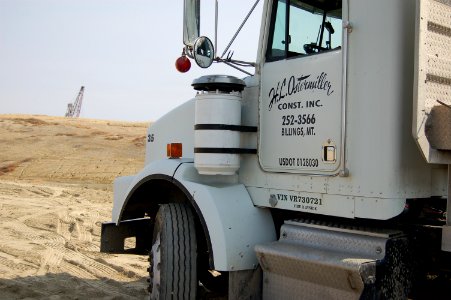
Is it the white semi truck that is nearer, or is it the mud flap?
the white semi truck

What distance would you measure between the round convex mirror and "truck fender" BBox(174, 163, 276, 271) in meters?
0.97

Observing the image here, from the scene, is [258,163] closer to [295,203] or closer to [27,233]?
[295,203]

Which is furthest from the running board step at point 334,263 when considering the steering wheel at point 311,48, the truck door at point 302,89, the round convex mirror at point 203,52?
the round convex mirror at point 203,52

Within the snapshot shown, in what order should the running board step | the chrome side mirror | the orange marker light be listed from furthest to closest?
the orange marker light → the chrome side mirror → the running board step

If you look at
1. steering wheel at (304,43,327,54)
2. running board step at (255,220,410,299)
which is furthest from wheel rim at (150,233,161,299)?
steering wheel at (304,43,327,54)

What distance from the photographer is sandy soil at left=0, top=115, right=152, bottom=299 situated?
6.23 metres

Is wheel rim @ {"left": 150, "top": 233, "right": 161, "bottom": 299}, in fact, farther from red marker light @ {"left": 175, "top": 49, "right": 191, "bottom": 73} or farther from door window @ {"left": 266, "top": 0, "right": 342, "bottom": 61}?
door window @ {"left": 266, "top": 0, "right": 342, "bottom": 61}

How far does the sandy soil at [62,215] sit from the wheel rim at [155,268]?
1.26 m

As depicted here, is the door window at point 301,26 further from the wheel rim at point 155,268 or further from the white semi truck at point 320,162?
the wheel rim at point 155,268

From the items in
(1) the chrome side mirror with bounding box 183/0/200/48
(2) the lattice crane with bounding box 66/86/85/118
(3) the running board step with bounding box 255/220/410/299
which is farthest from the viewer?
(2) the lattice crane with bounding box 66/86/85/118

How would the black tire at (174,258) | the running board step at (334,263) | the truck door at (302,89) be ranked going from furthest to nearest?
1. the black tire at (174,258)
2. the truck door at (302,89)
3. the running board step at (334,263)

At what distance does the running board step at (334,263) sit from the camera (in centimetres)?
349

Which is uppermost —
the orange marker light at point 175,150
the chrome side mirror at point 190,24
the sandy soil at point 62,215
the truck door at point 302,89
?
the chrome side mirror at point 190,24

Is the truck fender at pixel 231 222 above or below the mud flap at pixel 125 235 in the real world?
above
